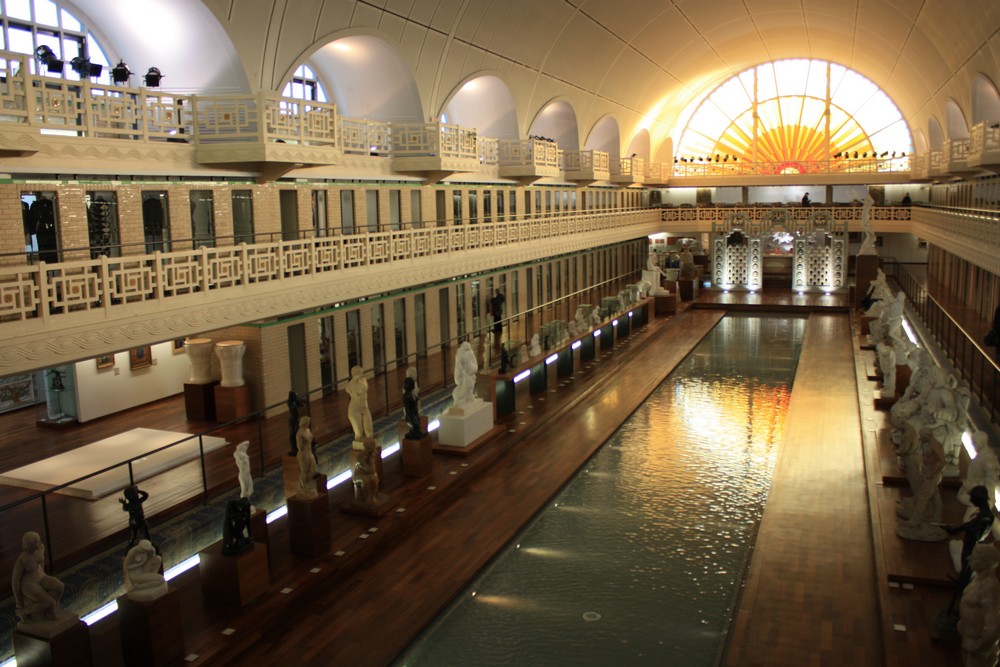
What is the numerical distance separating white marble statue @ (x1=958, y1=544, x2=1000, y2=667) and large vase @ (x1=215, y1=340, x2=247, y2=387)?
13.4 meters

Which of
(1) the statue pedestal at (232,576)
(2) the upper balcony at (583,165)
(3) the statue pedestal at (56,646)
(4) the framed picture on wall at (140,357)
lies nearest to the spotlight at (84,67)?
(4) the framed picture on wall at (140,357)

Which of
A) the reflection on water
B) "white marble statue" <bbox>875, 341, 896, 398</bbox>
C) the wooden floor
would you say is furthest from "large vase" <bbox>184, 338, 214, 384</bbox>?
"white marble statue" <bbox>875, 341, 896, 398</bbox>

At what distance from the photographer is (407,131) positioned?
66.8 ft

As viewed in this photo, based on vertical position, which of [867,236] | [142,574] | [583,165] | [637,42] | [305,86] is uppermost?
[637,42]

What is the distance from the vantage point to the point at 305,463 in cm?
1086

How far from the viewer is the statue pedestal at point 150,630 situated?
26.5ft

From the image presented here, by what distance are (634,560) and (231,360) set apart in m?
9.50

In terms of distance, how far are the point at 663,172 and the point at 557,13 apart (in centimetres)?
2272

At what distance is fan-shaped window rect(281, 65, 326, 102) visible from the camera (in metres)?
20.1

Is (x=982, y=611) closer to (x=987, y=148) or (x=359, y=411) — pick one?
(x=359, y=411)

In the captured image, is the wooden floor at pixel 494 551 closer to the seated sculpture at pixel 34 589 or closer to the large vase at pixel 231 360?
the seated sculpture at pixel 34 589

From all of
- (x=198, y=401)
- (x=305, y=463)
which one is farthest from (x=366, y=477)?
(x=198, y=401)

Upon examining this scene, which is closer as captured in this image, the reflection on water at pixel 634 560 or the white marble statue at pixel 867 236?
the reflection on water at pixel 634 560

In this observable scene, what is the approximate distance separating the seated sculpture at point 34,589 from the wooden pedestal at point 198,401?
353 inches
